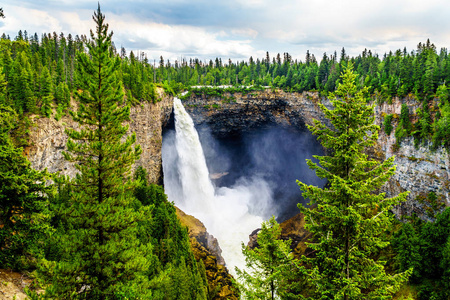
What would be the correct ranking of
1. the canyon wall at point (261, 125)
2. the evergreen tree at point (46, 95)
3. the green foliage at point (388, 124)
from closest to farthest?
the canyon wall at point (261, 125) → the evergreen tree at point (46, 95) → the green foliage at point (388, 124)

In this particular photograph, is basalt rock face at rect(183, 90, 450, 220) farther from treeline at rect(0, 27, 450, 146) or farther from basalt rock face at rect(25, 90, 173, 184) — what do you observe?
basalt rock face at rect(25, 90, 173, 184)

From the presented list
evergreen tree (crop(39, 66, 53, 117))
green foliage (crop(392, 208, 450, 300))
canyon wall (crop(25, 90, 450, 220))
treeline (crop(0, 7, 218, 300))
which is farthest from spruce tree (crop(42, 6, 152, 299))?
green foliage (crop(392, 208, 450, 300))

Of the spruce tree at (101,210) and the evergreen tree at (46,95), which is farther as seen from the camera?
the evergreen tree at (46,95)

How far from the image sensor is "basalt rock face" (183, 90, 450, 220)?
37.4 m

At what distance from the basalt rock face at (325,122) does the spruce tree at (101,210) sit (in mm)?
36643

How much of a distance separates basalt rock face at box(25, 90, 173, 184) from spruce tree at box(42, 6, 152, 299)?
1354cm

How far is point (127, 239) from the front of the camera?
1083cm

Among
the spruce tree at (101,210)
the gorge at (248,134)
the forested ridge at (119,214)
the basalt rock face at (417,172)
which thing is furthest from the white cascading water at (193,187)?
the spruce tree at (101,210)

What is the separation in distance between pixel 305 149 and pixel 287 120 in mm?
8381

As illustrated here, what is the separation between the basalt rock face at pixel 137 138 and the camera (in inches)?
945

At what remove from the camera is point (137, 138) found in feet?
129

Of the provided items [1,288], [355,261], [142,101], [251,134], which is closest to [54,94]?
[142,101]

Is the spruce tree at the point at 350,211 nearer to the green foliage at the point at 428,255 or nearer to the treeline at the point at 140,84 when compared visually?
the treeline at the point at 140,84

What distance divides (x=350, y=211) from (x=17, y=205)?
13051 mm
